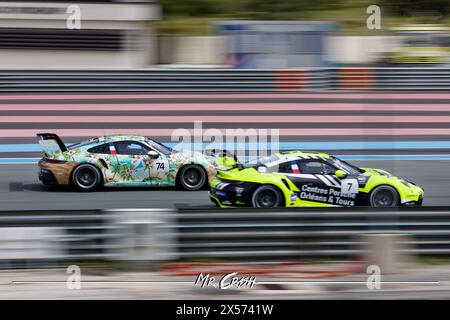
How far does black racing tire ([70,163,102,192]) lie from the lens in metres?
10.9

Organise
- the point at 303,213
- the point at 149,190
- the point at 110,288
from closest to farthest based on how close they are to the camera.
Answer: the point at 110,288 < the point at 303,213 < the point at 149,190

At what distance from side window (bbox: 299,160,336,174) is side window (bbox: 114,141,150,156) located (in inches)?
97.1

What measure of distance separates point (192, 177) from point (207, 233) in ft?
11.9

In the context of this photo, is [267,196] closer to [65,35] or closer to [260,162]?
[260,162]

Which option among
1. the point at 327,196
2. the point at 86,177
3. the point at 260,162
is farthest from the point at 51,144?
the point at 327,196

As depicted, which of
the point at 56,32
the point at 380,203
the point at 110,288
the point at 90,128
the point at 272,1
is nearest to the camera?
the point at 110,288

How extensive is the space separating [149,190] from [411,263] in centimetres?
443

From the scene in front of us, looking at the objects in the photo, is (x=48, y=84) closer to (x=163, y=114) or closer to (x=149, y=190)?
(x=163, y=114)

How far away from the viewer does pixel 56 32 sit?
18.6 m

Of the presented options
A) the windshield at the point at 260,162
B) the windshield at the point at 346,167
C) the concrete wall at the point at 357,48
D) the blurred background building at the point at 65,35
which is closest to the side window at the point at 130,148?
the windshield at the point at 260,162

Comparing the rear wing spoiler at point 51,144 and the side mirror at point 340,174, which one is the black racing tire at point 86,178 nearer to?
the rear wing spoiler at point 51,144

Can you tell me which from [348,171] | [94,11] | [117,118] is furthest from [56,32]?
[348,171]

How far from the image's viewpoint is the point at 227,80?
1675cm

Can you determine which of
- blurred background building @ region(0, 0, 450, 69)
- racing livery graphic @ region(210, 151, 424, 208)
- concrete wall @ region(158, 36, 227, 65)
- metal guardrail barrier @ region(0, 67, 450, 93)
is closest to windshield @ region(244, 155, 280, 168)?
racing livery graphic @ region(210, 151, 424, 208)
